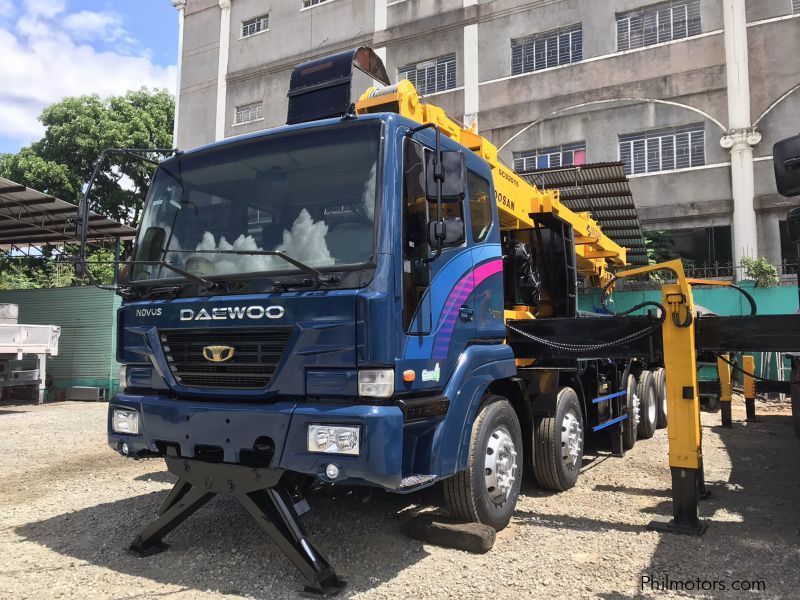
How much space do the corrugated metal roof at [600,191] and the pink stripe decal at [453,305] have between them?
8105 millimetres

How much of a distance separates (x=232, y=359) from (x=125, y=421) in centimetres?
105

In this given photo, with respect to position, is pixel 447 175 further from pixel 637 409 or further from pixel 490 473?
pixel 637 409

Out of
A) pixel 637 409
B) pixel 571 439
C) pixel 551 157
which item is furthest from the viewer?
pixel 551 157

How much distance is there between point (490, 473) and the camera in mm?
4531

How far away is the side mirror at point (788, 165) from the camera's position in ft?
12.9

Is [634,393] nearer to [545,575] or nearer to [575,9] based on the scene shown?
[545,575]

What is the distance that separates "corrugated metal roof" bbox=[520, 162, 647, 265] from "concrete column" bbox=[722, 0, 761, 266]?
3.91 meters

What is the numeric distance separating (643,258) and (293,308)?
14.3 metres

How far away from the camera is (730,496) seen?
5.86 m

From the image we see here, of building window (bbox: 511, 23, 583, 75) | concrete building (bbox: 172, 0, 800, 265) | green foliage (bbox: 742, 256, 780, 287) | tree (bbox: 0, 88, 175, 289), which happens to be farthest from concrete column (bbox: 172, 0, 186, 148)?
green foliage (bbox: 742, 256, 780, 287)

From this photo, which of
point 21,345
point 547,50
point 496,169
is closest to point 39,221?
point 21,345

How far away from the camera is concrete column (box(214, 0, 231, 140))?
26266 mm

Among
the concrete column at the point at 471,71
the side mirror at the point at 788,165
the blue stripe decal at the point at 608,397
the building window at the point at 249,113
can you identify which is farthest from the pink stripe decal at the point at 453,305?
the building window at the point at 249,113

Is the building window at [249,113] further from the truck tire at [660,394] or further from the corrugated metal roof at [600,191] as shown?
the truck tire at [660,394]
